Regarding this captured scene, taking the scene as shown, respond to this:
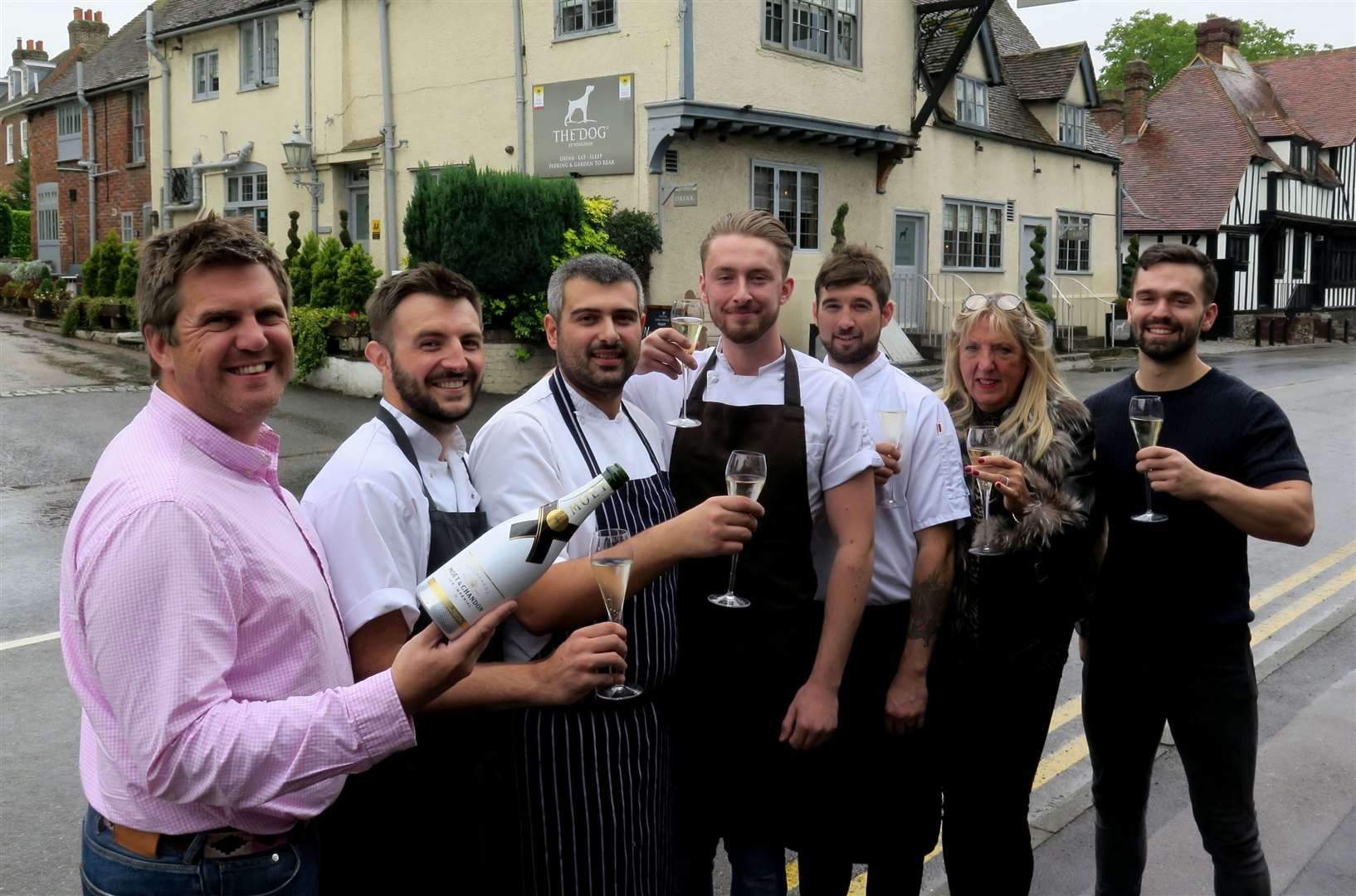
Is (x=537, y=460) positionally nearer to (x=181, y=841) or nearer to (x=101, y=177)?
(x=181, y=841)

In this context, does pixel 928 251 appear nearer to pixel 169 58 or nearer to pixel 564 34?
pixel 564 34

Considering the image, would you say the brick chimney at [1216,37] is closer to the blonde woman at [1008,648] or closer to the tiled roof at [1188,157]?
the tiled roof at [1188,157]

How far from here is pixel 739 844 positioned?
340 centimetres

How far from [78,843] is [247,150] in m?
23.1

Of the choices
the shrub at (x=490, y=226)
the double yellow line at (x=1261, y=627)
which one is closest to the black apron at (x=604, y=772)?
the double yellow line at (x=1261, y=627)

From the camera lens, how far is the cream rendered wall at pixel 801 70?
59.4 feet

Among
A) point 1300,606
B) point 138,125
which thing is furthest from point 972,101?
point 138,125

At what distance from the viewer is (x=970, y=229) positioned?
25.4 meters

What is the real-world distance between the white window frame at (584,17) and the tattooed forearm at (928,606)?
16.7 metres

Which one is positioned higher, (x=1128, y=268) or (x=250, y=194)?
(x=250, y=194)

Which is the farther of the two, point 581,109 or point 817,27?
point 817,27

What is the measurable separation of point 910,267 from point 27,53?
41.0 meters

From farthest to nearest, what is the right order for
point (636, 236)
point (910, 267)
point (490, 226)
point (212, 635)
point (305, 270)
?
point (910, 267)
point (305, 270)
point (636, 236)
point (490, 226)
point (212, 635)

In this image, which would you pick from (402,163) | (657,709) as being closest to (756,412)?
(657,709)
